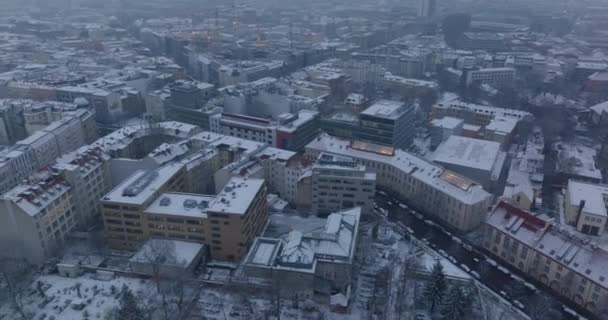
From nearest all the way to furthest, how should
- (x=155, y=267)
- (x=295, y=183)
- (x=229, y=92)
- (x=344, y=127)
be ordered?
(x=155, y=267) < (x=295, y=183) < (x=344, y=127) < (x=229, y=92)

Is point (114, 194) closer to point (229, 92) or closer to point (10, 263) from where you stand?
point (10, 263)

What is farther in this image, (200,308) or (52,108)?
(52,108)

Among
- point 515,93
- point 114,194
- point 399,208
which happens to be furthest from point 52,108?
point 515,93

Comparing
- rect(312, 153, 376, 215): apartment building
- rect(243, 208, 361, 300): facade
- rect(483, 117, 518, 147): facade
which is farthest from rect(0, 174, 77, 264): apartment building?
rect(483, 117, 518, 147): facade

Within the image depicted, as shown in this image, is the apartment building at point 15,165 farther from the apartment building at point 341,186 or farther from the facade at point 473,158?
the facade at point 473,158

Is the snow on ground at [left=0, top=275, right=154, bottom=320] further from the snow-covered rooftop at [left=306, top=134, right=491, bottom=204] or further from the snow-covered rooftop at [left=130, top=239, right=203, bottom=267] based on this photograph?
the snow-covered rooftop at [left=306, top=134, right=491, bottom=204]

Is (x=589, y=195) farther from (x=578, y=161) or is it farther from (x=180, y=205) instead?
(x=180, y=205)
